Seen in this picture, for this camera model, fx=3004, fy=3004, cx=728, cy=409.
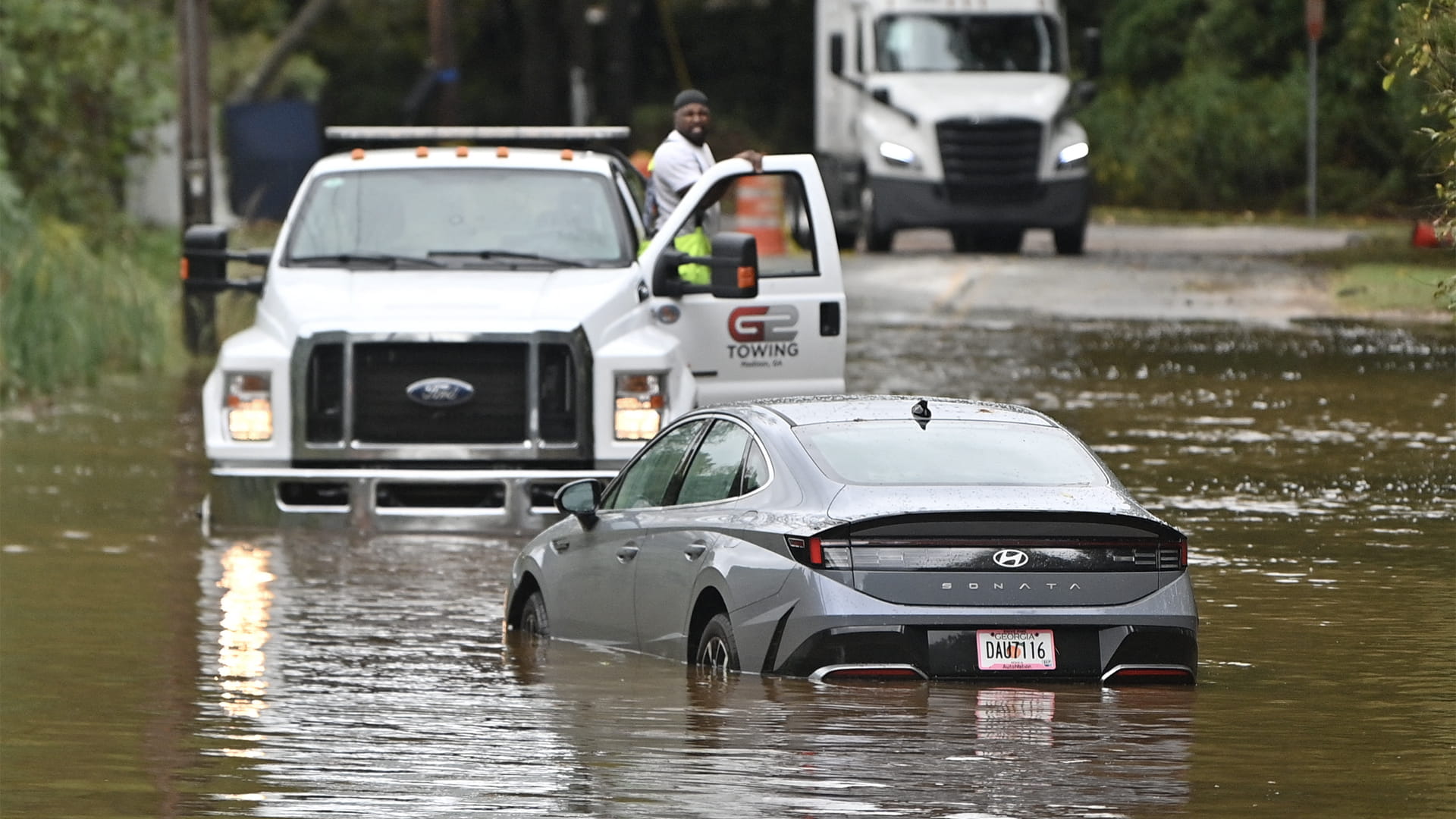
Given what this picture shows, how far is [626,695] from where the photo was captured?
10.8 m

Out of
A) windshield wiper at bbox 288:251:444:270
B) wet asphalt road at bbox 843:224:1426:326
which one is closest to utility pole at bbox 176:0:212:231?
wet asphalt road at bbox 843:224:1426:326

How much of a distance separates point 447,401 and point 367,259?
133 centimetres

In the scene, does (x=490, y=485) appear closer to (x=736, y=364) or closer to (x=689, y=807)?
(x=736, y=364)

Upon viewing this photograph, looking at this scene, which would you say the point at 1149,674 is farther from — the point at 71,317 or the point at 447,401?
the point at 71,317

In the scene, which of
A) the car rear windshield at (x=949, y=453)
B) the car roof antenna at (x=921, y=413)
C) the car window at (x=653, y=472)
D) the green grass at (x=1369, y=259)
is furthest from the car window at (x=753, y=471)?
the green grass at (x=1369, y=259)

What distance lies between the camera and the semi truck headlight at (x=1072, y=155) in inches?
1471

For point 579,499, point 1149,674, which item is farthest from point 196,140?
point 1149,674

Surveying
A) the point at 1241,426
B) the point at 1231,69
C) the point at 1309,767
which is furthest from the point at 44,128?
the point at 1309,767

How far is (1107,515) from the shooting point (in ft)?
33.8

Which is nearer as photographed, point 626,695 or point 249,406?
point 626,695

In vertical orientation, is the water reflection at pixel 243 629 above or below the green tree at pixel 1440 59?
below

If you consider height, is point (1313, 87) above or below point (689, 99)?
below

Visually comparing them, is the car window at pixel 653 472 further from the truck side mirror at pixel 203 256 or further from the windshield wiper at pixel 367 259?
the truck side mirror at pixel 203 256

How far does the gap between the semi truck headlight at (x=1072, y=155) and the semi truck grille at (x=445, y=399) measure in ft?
73.4
